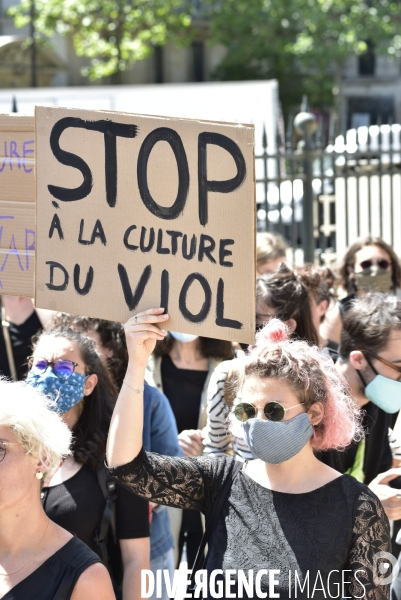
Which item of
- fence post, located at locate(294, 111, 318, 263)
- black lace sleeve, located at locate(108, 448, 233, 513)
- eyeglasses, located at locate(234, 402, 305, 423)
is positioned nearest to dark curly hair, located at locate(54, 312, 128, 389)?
black lace sleeve, located at locate(108, 448, 233, 513)

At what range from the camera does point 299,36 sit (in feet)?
89.5

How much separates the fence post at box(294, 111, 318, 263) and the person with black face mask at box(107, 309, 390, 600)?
18.4ft

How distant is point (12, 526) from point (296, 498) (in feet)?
2.48

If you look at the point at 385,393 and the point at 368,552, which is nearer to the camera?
the point at 368,552

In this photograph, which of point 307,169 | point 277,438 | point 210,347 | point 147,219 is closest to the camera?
point 277,438

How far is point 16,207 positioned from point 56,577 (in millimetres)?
1156

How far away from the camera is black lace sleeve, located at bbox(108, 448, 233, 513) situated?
7.67 ft

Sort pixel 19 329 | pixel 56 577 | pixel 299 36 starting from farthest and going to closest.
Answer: pixel 299 36 < pixel 19 329 < pixel 56 577

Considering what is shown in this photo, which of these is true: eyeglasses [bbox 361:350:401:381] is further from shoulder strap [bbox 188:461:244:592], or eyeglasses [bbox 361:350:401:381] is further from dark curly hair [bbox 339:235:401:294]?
dark curly hair [bbox 339:235:401:294]

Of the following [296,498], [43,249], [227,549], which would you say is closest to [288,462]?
[296,498]

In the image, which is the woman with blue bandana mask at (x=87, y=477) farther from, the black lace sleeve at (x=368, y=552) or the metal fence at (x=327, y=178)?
the metal fence at (x=327, y=178)

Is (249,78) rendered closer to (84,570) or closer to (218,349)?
(218,349)

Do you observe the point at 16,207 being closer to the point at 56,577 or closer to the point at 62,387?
the point at 62,387

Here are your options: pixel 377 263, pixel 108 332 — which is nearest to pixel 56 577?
pixel 108 332
